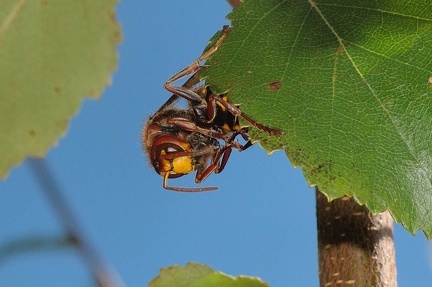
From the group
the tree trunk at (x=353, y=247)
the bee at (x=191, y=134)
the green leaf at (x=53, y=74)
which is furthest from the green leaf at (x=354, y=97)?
the green leaf at (x=53, y=74)

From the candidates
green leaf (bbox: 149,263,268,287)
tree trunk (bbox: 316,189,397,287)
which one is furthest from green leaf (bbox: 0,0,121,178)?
tree trunk (bbox: 316,189,397,287)

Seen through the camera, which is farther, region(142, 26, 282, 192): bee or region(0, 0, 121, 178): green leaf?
region(142, 26, 282, 192): bee

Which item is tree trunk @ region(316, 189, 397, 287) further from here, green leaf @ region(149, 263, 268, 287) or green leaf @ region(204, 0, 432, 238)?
green leaf @ region(149, 263, 268, 287)

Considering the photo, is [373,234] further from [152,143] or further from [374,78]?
[152,143]

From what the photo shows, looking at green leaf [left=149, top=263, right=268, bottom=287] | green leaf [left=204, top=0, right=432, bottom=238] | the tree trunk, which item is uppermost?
green leaf [left=204, top=0, right=432, bottom=238]

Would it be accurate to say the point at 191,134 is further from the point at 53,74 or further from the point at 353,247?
the point at 53,74

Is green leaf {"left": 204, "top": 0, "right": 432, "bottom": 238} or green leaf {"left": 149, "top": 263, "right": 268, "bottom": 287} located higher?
green leaf {"left": 204, "top": 0, "right": 432, "bottom": 238}
